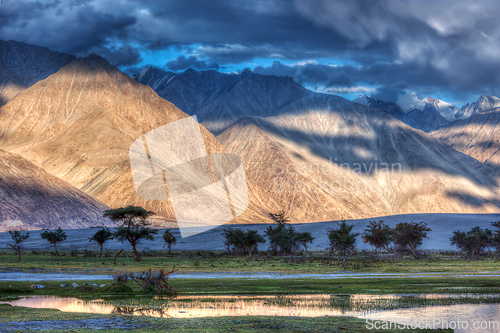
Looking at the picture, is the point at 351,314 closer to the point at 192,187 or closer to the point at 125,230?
the point at 125,230

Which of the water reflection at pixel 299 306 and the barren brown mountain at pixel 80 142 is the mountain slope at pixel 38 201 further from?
the water reflection at pixel 299 306

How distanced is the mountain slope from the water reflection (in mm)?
102791

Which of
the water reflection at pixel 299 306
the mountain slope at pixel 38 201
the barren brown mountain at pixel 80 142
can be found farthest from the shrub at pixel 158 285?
the barren brown mountain at pixel 80 142

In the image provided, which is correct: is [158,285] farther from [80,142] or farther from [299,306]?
[80,142]

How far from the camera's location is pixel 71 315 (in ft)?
71.8

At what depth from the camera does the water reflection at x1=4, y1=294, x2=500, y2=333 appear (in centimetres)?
2330

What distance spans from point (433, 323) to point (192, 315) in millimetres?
11135

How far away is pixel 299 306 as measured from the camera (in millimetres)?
25766

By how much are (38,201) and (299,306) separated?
395 ft

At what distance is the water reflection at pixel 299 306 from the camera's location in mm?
23297

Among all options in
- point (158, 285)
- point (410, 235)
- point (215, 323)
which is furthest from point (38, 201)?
point (215, 323)

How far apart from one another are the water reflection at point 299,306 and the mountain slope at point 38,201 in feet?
337

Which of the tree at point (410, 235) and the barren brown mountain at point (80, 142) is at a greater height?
the barren brown mountain at point (80, 142)

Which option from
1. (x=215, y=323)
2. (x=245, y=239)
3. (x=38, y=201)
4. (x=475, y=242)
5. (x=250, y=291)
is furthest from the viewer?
(x=38, y=201)
